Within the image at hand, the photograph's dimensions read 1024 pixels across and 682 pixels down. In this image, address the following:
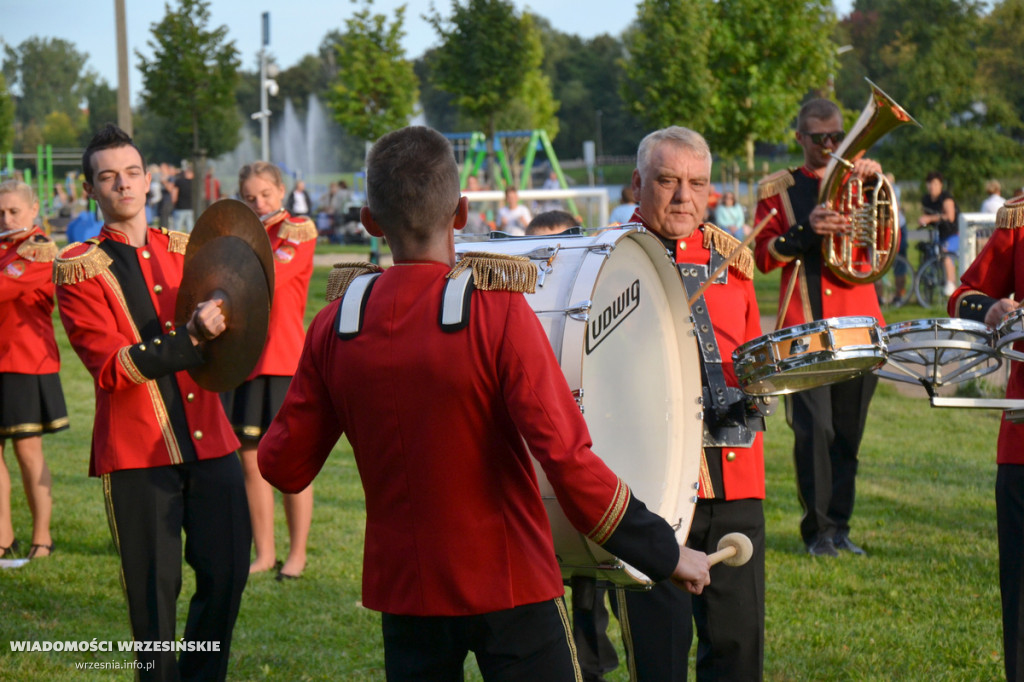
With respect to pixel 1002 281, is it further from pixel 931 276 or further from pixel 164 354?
pixel 931 276

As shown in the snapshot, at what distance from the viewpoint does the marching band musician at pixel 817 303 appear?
580 cm

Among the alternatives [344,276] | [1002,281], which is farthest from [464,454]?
[1002,281]

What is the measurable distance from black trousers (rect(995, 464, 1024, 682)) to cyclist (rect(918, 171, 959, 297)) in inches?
542

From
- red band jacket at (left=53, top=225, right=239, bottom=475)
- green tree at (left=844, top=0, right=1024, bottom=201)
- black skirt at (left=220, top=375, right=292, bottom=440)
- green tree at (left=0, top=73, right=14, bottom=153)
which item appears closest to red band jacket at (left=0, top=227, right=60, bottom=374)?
black skirt at (left=220, top=375, right=292, bottom=440)

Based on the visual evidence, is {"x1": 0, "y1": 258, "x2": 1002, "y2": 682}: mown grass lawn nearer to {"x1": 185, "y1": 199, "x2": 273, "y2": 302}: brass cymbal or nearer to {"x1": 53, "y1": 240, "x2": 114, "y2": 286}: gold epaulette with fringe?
{"x1": 53, "y1": 240, "x2": 114, "y2": 286}: gold epaulette with fringe

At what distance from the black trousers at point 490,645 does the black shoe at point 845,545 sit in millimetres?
4255

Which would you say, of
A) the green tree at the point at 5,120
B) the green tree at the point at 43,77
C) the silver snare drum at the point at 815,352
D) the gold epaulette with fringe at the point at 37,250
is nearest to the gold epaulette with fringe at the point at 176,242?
the silver snare drum at the point at 815,352

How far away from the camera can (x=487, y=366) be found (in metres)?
2.28

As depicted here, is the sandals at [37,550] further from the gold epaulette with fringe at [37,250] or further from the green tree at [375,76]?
the green tree at [375,76]

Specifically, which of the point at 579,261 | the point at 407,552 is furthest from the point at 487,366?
the point at 579,261

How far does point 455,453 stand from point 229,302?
1.63m

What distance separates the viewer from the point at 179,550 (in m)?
3.86

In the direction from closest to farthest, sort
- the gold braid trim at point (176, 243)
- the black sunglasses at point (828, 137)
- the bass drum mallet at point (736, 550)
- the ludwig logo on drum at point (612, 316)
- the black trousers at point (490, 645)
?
the black trousers at point (490, 645), the bass drum mallet at point (736, 550), the ludwig logo on drum at point (612, 316), the gold braid trim at point (176, 243), the black sunglasses at point (828, 137)

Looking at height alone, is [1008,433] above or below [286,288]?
below
